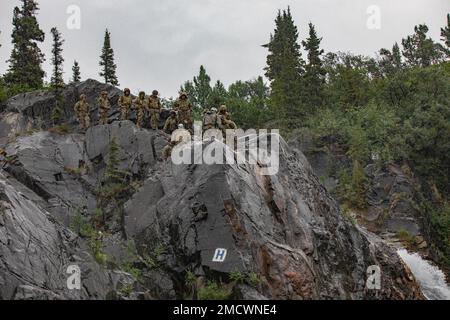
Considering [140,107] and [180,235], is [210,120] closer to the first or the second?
[180,235]

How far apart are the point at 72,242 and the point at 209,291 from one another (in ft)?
17.0

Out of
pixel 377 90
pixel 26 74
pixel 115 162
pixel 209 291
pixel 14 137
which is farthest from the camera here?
pixel 377 90

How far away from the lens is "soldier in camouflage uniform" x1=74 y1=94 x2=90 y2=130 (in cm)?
3388

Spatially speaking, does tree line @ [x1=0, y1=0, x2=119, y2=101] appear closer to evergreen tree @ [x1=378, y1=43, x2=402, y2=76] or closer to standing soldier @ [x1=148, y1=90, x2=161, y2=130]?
standing soldier @ [x1=148, y1=90, x2=161, y2=130]

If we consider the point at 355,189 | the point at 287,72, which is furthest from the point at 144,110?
the point at 287,72

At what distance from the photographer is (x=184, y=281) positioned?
808 inches

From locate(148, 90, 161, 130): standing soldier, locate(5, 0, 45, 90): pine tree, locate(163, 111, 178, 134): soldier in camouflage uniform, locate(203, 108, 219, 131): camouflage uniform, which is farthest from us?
locate(5, 0, 45, 90): pine tree

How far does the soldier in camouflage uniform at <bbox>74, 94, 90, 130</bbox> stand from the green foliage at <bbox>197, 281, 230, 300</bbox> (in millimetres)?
17568

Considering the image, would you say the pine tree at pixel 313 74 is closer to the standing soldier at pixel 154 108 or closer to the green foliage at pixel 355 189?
the green foliage at pixel 355 189

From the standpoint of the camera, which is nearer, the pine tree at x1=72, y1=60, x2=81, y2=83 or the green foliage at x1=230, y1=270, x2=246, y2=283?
the green foliage at x1=230, y1=270, x2=246, y2=283

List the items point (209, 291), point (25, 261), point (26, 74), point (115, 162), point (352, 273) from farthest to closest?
point (26, 74) < point (115, 162) < point (352, 273) < point (209, 291) < point (25, 261)

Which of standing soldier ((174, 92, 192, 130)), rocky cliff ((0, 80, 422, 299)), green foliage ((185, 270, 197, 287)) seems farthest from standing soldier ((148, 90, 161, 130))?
green foliage ((185, 270, 197, 287))

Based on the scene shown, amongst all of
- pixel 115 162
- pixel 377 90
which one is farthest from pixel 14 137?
pixel 377 90

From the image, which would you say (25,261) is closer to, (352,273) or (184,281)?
(184,281)
